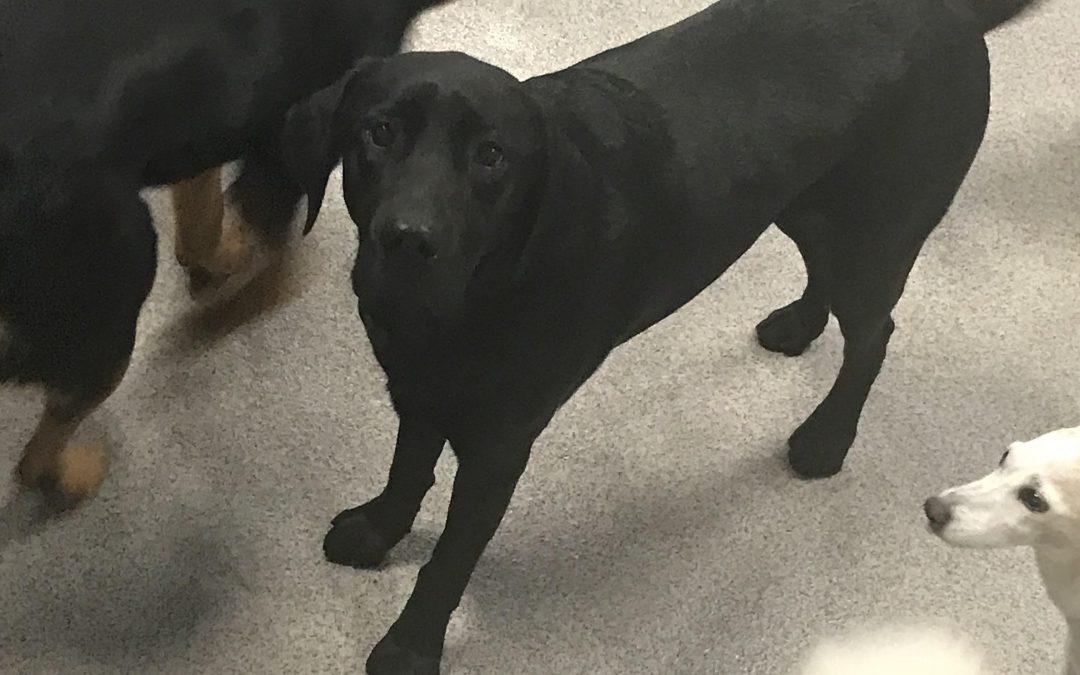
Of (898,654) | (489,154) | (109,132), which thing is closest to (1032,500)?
(898,654)

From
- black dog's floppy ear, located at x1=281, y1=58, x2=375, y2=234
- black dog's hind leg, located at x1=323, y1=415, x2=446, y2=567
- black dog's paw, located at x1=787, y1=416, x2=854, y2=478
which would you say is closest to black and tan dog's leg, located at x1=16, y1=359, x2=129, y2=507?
black dog's hind leg, located at x1=323, y1=415, x2=446, y2=567

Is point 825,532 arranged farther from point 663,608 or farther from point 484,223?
point 484,223

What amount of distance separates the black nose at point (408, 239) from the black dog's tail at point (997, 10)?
2.63ft

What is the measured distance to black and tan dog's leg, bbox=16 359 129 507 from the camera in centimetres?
139

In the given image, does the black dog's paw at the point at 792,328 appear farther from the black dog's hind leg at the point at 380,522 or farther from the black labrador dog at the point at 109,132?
the black labrador dog at the point at 109,132

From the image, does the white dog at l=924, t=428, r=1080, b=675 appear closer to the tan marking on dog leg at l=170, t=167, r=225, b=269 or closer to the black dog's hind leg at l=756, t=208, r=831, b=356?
the black dog's hind leg at l=756, t=208, r=831, b=356

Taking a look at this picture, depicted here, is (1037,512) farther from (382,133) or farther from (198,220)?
(198,220)

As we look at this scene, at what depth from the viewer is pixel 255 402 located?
1.68 metres

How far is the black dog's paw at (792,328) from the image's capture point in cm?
181

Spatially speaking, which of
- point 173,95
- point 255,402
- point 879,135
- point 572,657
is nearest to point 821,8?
point 879,135

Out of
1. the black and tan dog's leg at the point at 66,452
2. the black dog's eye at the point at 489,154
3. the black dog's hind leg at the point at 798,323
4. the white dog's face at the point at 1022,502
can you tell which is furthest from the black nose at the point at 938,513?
the black and tan dog's leg at the point at 66,452

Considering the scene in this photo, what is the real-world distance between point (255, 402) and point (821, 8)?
37.4 inches

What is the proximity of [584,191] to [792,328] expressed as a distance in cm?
84

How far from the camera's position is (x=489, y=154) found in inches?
39.0
